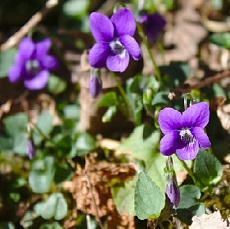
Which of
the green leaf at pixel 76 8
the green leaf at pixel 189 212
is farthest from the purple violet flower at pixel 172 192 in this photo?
the green leaf at pixel 76 8

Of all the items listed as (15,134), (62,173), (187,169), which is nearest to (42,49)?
(15,134)

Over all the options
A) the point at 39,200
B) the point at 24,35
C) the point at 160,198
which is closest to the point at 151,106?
the point at 160,198

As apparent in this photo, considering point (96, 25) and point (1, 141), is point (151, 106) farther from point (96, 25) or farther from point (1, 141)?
point (1, 141)

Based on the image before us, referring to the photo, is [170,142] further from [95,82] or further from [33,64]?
[33,64]

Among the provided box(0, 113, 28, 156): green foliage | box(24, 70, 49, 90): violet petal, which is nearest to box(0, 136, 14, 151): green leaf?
box(0, 113, 28, 156): green foliage

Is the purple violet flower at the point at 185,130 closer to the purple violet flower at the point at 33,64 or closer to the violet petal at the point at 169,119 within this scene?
the violet petal at the point at 169,119

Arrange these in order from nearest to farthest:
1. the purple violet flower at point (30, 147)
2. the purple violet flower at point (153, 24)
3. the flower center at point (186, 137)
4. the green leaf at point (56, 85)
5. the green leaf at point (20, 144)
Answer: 1. the flower center at point (186, 137)
2. the purple violet flower at point (30, 147)
3. the purple violet flower at point (153, 24)
4. the green leaf at point (20, 144)
5. the green leaf at point (56, 85)
